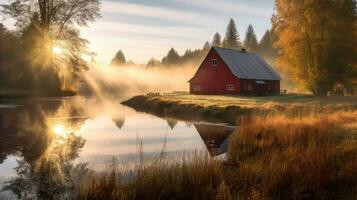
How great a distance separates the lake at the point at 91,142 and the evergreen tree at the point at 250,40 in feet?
392

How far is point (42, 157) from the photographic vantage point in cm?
1334


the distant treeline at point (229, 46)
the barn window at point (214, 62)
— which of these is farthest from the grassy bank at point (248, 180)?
the distant treeline at point (229, 46)

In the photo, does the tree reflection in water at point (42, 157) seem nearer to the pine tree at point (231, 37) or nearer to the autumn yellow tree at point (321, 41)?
the autumn yellow tree at point (321, 41)

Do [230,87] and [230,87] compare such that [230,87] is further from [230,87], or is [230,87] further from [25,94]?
[25,94]

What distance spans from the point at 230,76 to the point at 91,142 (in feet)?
127

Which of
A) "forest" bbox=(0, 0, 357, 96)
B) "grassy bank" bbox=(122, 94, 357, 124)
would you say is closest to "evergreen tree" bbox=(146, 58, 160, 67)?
"forest" bbox=(0, 0, 357, 96)

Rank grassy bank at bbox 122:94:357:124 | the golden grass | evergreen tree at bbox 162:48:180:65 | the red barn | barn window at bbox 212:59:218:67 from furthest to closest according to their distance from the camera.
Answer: evergreen tree at bbox 162:48:180:65 → barn window at bbox 212:59:218:67 → the red barn → the golden grass → grassy bank at bbox 122:94:357:124

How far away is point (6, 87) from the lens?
59094mm

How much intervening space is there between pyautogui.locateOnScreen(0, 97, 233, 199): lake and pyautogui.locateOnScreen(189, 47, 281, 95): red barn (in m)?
29.7

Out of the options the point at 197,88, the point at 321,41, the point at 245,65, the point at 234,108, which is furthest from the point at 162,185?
the point at 245,65

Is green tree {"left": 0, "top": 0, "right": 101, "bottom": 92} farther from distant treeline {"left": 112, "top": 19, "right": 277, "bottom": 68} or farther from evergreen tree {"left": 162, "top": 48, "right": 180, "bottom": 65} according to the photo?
evergreen tree {"left": 162, "top": 48, "right": 180, "bottom": 65}

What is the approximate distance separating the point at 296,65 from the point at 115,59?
135905 mm

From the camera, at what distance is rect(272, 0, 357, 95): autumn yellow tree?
125 feet

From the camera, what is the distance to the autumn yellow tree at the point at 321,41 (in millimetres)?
38062
